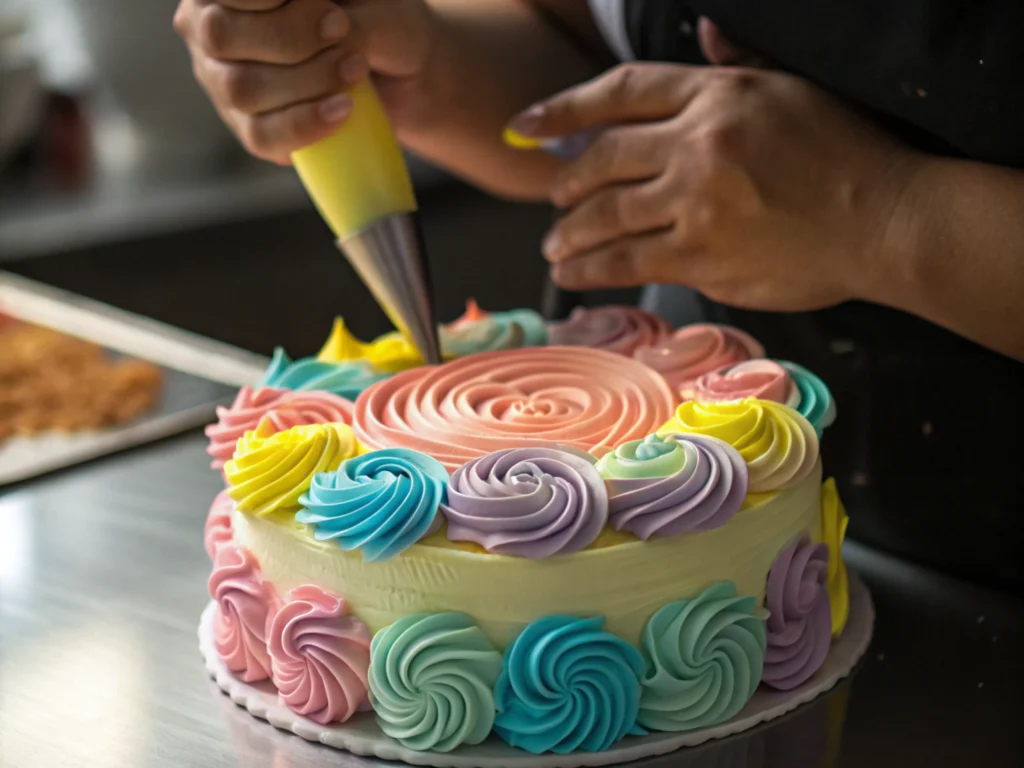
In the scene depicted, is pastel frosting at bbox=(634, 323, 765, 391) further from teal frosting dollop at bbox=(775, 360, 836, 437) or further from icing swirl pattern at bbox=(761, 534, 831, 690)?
icing swirl pattern at bbox=(761, 534, 831, 690)

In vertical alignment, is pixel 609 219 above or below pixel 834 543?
above

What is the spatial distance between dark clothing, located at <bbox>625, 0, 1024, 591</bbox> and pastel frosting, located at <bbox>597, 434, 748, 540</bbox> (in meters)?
0.28

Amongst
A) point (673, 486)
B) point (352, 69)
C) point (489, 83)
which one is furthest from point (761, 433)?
point (489, 83)

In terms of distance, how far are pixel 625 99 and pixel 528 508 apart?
1.39 feet

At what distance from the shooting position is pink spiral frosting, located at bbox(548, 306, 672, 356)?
3.88 feet

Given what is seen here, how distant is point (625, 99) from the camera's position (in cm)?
112

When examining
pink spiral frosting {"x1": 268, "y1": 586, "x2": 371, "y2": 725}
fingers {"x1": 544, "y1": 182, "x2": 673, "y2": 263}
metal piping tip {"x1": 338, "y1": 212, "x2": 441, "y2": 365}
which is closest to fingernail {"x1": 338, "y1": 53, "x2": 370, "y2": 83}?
metal piping tip {"x1": 338, "y1": 212, "x2": 441, "y2": 365}

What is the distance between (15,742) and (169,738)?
108 millimetres

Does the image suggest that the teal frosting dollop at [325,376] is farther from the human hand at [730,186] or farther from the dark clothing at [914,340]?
the dark clothing at [914,340]

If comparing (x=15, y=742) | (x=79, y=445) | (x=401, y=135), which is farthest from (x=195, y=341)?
(x=15, y=742)

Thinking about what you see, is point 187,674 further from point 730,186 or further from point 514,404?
point 730,186

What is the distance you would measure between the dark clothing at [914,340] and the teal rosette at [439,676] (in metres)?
0.45

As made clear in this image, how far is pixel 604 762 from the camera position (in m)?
0.88

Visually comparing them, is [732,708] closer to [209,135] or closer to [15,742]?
[15,742]
